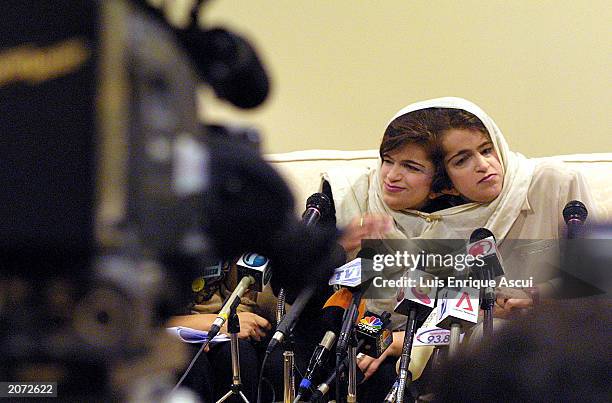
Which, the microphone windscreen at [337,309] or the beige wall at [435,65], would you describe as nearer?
the microphone windscreen at [337,309]

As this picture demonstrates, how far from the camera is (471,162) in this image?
224 cm

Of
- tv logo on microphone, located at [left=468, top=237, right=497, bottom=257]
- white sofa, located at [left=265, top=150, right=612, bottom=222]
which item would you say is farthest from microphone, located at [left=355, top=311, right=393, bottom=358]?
white sofa, located at [left=265, top=150, right=612, bottom=222]

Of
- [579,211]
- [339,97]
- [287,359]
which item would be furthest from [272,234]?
[339,97]

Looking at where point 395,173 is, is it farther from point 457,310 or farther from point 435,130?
point 457,310

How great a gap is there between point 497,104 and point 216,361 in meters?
1.35

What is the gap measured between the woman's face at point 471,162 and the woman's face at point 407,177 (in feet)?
0.19

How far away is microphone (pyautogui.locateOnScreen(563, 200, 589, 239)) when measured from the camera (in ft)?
6.31

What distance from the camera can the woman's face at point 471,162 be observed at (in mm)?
2234

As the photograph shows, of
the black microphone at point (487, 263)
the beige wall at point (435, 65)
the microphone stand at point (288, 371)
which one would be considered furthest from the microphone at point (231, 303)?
the beige wall at point (435, 65)

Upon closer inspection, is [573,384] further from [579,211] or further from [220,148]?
[579,211]

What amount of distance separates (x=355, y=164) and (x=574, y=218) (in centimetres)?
84

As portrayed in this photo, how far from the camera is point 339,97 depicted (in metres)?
2.95

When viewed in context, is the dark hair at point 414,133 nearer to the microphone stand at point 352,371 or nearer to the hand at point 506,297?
the hand at point 506,297

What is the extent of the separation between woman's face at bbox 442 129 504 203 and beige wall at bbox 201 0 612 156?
2.14 feet
